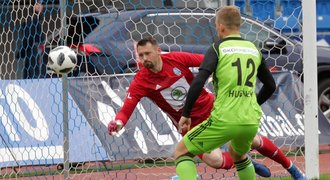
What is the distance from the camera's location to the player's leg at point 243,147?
750 centimetres

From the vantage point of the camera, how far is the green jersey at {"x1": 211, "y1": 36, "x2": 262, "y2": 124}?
745 centimetres

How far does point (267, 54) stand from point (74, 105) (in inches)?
90.1

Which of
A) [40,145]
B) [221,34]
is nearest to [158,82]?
[221,34]

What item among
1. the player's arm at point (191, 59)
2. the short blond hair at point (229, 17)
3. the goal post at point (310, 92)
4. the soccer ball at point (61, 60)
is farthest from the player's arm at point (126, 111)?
the goal post at point (310, 92)

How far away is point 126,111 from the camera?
8.64 metres

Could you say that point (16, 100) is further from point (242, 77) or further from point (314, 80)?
point (242, 77)

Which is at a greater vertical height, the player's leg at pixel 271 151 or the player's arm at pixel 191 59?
A: the player's arm at pixel 191 59

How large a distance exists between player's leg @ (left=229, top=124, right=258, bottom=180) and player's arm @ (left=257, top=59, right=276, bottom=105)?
1.63ft

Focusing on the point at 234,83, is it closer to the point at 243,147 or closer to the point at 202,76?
the point at 202,76

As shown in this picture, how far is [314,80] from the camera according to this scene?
31.1 feet

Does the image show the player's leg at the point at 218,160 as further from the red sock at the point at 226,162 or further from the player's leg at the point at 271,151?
the player's leg at the point at 271,151

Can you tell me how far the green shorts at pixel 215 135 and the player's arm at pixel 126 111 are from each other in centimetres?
92

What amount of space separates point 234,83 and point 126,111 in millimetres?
1486

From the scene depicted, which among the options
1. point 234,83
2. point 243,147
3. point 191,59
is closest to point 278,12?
point 191,59
